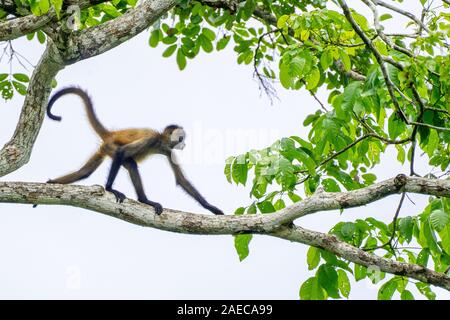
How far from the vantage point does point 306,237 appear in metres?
5.06

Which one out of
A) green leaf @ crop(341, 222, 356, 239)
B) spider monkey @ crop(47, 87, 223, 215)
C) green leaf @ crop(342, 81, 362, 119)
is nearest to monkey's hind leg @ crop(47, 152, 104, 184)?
spider monkey @ crop(47, 87, 223, 215)

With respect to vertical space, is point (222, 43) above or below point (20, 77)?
above

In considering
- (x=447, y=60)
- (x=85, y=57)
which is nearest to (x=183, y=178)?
(x=85, y=57)

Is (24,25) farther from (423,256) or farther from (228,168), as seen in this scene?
(423,256)

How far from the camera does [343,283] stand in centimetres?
571

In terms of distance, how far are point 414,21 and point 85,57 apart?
241 cm

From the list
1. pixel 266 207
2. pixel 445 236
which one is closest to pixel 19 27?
pixel 266 207

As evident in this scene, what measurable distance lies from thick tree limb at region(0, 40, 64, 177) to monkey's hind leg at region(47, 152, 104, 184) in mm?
1336

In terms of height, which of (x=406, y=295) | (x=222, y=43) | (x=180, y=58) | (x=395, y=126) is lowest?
(x=406, y=295)

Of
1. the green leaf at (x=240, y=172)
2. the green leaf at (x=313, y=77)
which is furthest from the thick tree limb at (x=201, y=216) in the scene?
the green leaf at (x=313, y=77)

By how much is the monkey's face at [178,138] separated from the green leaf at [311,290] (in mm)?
2605

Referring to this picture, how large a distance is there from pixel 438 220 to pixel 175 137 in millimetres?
3485

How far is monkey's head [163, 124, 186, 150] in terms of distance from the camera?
767cm
